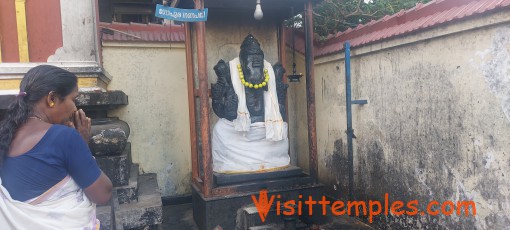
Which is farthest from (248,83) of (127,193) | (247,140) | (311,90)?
(127,193)

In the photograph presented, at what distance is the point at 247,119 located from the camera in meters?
4.82

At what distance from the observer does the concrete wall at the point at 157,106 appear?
223 inches

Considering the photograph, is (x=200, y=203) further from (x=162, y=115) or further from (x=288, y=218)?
(x=162, y=115)

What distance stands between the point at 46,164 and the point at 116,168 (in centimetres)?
206

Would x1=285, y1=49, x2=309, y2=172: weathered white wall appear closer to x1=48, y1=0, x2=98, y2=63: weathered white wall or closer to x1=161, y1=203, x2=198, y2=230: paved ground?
x1=161, y1=203, x2=198, y2=230: paved ground

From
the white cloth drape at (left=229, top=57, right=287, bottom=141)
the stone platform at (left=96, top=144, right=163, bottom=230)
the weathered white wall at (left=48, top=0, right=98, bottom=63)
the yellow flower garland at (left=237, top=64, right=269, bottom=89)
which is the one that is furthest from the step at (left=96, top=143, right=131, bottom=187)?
the yellow flower garland at (left=237, top=64, right=269, bottom=89)

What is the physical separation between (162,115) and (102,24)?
1660 millimetres

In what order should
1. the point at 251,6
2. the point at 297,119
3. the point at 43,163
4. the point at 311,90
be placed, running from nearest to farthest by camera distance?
the point at 43,163, the point at 311,90, the point at 251,6, the point at 297,119

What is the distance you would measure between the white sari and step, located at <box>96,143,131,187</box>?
185 cm

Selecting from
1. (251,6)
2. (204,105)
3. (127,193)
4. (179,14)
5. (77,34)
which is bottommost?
(127,193)

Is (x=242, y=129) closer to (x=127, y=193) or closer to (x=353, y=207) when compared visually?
(x=127, y=193)

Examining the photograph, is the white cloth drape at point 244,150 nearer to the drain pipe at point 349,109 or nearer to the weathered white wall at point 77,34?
the drain pipe at point 349,109

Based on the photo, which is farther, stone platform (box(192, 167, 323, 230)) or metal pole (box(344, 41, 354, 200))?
metal pole (box(344, 41, 354, 200))

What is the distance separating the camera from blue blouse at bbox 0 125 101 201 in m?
1.77
